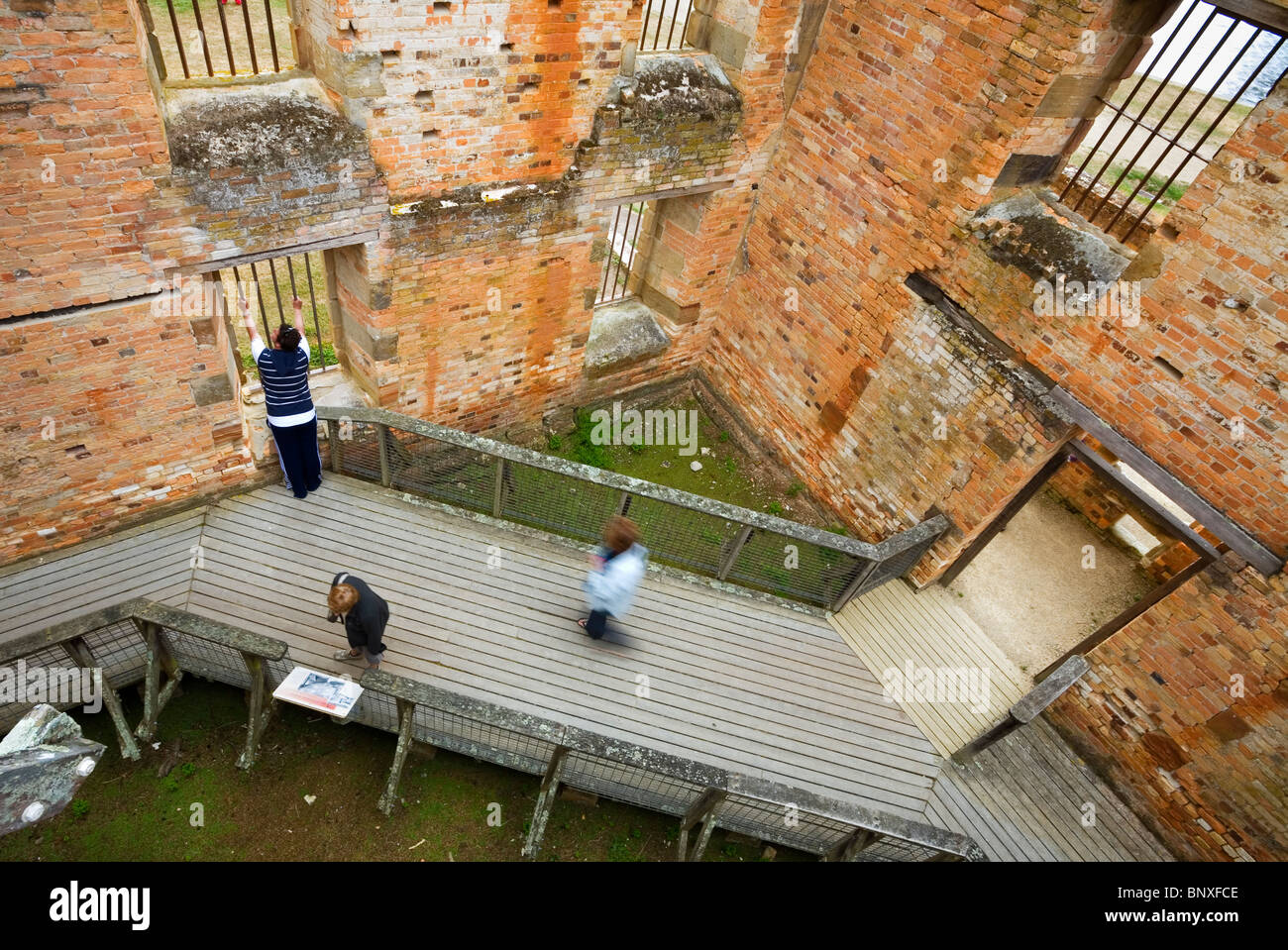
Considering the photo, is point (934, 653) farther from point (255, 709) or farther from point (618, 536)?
point (255, 709)

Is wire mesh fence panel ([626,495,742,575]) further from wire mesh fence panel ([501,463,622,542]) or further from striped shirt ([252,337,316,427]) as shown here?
striped shirt ([252,337,316,427])

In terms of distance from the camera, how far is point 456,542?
715cm

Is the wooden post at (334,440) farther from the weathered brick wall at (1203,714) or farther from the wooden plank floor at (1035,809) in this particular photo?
the weathered brick wall at (1203,714)

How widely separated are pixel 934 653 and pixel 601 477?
377 cm

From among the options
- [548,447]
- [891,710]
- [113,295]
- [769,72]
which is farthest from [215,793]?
[769,72]

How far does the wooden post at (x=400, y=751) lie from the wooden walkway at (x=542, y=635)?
0.61 metres

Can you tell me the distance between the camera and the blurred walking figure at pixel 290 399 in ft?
19.4

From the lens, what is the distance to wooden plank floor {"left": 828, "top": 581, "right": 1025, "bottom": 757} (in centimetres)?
700

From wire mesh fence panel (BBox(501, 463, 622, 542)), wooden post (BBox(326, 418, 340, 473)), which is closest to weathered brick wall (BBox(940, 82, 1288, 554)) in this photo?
wire mesh fence panel (BBox(501, 463, 622, 542))

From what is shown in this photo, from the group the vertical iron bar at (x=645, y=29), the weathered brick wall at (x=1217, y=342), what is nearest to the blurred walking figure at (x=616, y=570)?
the weathered brick wall at (x=1217, y=342)

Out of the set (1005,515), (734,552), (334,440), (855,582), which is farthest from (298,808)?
(1005,515)

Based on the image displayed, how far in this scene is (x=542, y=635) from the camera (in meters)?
6.68

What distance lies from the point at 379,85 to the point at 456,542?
3907mm

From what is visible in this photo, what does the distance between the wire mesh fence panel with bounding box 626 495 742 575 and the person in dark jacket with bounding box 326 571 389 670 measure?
2487 mm
